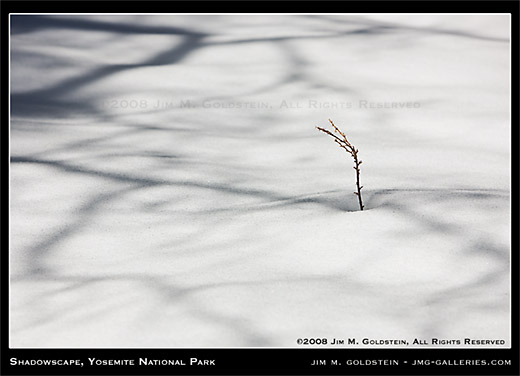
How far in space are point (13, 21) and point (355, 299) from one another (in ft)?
7.83

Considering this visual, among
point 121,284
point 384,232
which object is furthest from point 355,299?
point 121,284

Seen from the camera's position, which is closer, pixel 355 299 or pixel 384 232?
pixel 355 299

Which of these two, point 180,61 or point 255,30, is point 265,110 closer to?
point 180,61

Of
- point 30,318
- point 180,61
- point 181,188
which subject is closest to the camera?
point 30,318

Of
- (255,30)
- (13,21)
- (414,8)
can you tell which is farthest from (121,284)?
(13,21)

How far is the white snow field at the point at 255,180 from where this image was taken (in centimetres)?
134

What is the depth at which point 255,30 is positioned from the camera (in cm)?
287

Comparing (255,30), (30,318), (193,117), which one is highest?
(255,30)

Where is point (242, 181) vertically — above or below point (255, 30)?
below

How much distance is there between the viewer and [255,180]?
1.85 metres

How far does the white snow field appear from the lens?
52.6 inches

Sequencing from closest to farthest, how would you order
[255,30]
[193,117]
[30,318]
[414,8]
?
[30,318]
[414,8]
[193,117]
[255,30]

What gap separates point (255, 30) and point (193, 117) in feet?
2.69

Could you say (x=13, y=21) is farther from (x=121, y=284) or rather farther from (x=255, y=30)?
(x=121, y=284)
